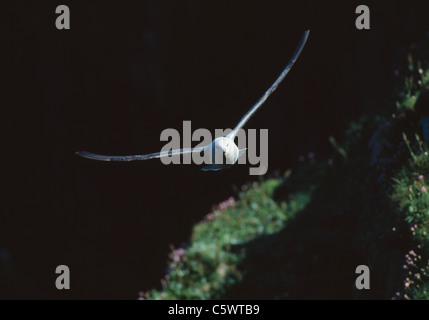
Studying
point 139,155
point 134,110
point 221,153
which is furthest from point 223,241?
point 134,110

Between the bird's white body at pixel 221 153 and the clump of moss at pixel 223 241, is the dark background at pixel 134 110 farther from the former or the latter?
the bird's white body at pixel 221 153

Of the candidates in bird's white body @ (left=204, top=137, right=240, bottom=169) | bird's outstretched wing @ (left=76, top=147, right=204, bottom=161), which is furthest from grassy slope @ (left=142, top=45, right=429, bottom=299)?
bird's outstretched wing @ (left=76, top=147, right=204, bottom=161)

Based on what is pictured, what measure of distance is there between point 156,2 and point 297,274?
11.1 m

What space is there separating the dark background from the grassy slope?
2.75 meters

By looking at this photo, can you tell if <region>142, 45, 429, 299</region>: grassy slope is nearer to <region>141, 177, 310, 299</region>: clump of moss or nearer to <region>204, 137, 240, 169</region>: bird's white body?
<region>141, 177, 310, 299</region>: clump of moss

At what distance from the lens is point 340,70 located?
12.3 m

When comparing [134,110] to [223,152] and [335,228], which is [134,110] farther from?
[223,152]

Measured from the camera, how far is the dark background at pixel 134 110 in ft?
42.4

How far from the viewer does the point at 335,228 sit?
8.12 m

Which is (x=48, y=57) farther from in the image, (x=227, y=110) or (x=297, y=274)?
(x=297, y=274)

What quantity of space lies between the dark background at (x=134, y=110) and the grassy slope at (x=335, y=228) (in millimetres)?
2747

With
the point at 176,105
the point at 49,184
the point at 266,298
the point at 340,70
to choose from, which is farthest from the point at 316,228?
the point at 49,184

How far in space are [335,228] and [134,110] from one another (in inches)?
415

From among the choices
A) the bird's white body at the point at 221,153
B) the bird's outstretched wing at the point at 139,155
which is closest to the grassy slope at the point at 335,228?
the bird's white body at the point at 221,153
